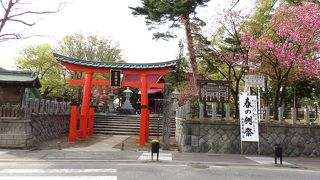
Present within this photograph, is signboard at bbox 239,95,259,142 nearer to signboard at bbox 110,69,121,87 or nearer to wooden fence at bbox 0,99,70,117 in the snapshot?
signboard at bbox 110,69,121,87

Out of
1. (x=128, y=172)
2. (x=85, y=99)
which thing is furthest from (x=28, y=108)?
(x=128, y=172)

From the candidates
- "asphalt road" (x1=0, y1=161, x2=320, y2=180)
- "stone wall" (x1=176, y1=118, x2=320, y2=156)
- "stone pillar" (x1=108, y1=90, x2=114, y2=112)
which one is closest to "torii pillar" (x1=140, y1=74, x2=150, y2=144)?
"stone wall" (x1=176, y1=118, x2=320, y2=156)

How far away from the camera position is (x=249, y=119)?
17.7 m

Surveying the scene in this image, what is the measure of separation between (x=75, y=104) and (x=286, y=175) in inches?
539

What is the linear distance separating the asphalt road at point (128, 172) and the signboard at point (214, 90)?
21.9 feet

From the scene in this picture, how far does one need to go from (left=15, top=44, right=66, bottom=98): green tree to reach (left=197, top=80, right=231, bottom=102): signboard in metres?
27.1

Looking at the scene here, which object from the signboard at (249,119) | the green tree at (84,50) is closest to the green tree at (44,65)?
the green tree at (84,50)

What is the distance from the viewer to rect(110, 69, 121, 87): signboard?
21.9m

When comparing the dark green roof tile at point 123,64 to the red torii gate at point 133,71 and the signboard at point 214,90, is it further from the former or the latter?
the signboard at point 214,90

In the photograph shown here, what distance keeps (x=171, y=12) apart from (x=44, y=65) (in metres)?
24.5

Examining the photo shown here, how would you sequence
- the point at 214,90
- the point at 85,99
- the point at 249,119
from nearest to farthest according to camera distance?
the point at 249,119 → the point at 214,90 → the point at 85,99

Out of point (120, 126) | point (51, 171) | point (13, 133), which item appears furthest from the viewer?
point (120, 126)

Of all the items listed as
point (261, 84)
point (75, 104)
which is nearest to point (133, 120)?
point (75, 104)

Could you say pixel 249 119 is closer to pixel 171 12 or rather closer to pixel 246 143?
pixel 246 143
